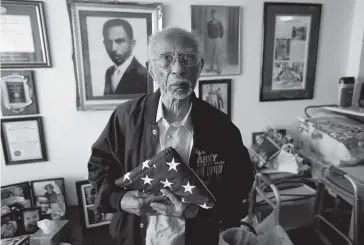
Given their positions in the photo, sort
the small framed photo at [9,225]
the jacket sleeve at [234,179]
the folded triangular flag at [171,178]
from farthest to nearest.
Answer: the small framed photo at [9,225]
the jacket sleeve at [234,179]
the folded triangular flag at [171,178]

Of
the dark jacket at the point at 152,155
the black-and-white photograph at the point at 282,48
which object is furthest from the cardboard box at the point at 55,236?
the black-and-white photograph at the point at 282,48

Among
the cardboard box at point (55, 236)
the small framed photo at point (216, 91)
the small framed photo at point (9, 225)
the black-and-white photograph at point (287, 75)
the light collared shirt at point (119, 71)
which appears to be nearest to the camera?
the cardboard box at point (55, 236)

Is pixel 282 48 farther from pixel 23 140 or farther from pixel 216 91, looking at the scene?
pixel 23 140

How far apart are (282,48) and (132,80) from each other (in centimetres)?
112

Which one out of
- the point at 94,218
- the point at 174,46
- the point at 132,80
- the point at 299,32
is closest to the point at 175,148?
the point at 174,46

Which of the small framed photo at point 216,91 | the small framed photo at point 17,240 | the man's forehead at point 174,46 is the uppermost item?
the man's forehead at point 174,46

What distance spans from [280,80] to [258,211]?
973 millimetres

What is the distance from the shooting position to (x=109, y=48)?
60.1 inches

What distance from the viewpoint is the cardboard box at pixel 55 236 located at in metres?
1.33

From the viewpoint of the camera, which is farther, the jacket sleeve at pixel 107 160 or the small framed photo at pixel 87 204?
the small framed photo at pixel 87 204

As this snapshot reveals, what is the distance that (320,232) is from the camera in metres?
1.66

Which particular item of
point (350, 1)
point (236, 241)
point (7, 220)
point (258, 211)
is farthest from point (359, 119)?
point (7, 220)

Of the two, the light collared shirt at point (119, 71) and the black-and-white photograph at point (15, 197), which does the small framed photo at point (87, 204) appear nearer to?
the black-and-white photograph at point (15, 197)

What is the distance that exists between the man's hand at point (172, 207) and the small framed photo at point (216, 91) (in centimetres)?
103
